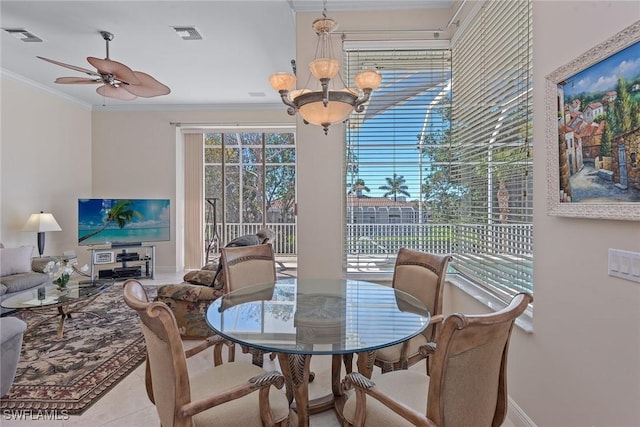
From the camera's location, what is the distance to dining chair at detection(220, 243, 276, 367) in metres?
2.47

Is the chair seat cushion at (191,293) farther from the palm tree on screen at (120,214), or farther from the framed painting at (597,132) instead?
the palm tree on screen at (120,214)

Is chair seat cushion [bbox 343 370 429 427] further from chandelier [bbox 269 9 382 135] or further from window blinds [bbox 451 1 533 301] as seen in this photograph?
chandelier [bbox 269 9 382 135]

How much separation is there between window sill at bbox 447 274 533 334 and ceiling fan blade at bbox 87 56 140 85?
3485 mm

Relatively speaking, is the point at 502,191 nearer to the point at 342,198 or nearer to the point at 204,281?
the point at 342,198

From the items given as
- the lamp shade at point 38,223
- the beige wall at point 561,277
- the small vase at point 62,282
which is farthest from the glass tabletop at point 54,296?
the beige wall at point 561,277

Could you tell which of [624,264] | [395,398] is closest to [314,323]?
[395,398]

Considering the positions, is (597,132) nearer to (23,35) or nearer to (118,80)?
(118,80)

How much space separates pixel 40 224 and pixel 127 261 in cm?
137

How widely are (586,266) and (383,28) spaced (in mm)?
2513

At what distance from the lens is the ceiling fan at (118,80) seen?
2957 mm

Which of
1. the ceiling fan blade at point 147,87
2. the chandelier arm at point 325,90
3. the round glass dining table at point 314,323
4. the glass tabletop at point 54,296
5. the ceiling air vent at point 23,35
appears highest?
the ceiling air vent at point 23,35

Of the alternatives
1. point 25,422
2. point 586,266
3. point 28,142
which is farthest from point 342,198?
point 28,142

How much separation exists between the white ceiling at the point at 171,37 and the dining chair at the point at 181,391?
111 inches

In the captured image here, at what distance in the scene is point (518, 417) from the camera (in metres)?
1.94
